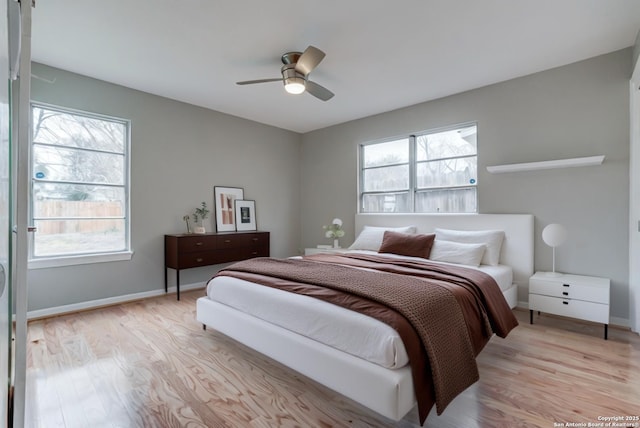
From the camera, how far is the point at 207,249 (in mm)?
4277

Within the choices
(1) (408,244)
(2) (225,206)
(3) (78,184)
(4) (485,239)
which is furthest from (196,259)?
(4) (485,239)

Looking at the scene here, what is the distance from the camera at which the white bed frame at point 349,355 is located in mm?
1591

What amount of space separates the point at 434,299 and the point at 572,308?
6.40 ft

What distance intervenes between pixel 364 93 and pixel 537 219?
2.53 metres

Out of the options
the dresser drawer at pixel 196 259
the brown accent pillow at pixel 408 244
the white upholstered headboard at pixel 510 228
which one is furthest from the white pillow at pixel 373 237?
the dresser drawer at pixel 196 259

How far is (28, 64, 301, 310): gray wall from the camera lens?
3.49 m

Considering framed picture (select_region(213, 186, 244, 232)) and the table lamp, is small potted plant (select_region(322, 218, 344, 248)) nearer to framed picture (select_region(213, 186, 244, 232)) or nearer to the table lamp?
framed picture (select_region(213, 186, 244, 232))

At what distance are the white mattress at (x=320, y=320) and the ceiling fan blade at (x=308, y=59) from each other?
6.43 ft

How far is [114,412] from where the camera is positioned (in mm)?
1811

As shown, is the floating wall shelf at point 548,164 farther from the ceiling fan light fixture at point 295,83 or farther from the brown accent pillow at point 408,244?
the ceiling fan light fixture at point 295,83

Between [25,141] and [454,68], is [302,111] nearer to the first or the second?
[454,68]

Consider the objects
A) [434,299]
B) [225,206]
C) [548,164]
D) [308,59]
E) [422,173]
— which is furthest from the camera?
[225,206]

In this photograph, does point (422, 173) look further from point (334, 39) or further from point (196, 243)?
point (196, 243)

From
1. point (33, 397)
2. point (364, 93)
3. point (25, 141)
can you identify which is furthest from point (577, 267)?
point (33, 397)
